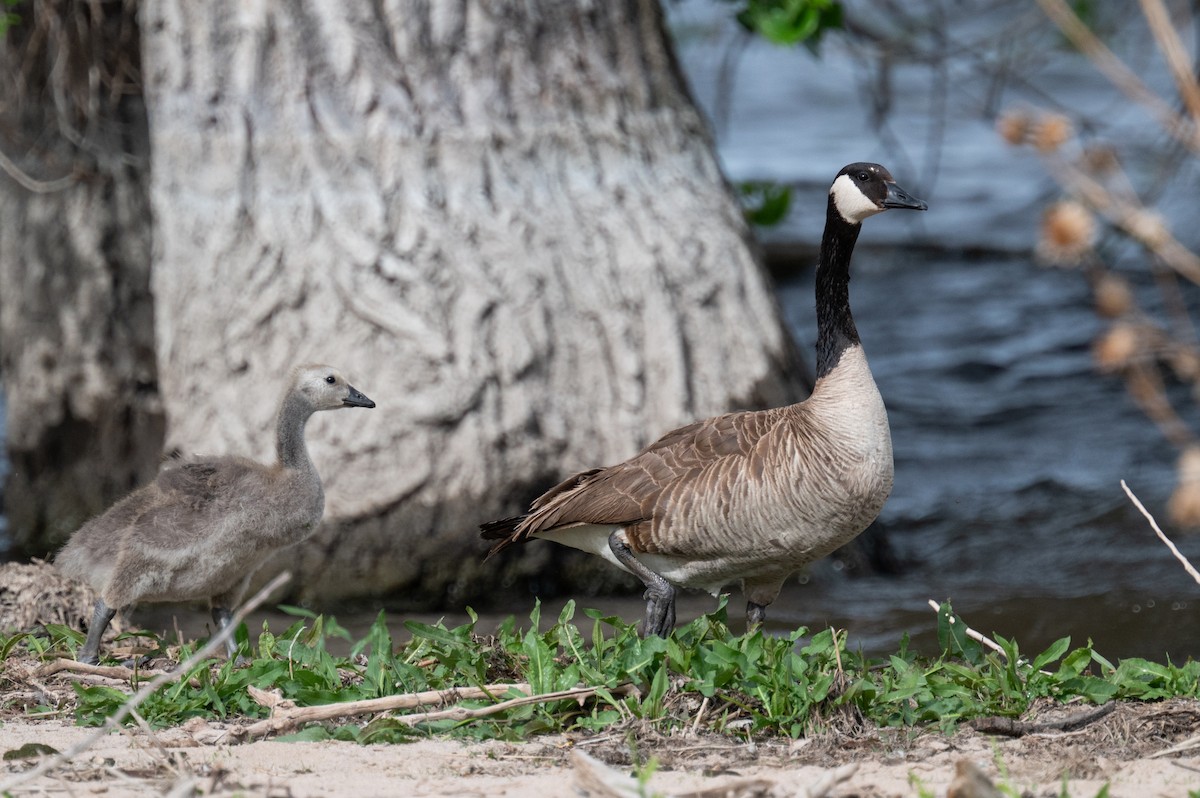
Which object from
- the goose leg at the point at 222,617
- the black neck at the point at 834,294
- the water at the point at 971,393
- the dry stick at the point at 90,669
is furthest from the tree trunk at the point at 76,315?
the black neck at the point at 834,294

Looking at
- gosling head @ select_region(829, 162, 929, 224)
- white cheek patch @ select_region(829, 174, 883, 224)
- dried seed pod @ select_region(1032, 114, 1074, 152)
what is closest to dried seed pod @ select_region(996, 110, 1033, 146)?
dried seed pod @ select_region(1032, 114, 1074, 152)

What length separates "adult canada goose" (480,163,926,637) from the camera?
5465 mm

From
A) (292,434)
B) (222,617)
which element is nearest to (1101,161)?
(292,434)

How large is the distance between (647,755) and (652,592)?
1.56 metres

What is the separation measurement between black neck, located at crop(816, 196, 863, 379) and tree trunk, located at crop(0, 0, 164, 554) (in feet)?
17.3

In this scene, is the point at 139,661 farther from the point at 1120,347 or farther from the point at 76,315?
the point at 76,315

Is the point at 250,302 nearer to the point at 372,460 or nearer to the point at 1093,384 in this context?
the point at 372,460

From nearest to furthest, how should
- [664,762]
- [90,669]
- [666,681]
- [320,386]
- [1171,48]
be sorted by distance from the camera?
[1171,48]
[664,762]
[666,681]
[90,669]
[320,386]

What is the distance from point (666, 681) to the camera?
4488 mm

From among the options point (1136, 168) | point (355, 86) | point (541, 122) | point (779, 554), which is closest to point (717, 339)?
point (541, 122)

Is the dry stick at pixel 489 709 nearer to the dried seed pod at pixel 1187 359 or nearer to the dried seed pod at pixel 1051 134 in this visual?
the dried seed pod at pixel 1187 359

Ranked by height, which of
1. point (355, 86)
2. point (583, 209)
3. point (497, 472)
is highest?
point (355, 86)

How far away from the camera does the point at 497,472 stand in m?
7.88

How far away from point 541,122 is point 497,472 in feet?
6.52
